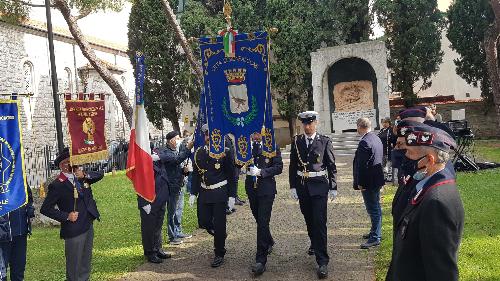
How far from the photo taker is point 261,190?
23.2 feet

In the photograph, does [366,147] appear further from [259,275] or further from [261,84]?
[259,275]

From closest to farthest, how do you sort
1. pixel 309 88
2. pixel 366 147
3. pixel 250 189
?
pixel 250 189 → pixel 366 147 → pixel 309 88

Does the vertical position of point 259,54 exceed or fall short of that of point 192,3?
it falls short

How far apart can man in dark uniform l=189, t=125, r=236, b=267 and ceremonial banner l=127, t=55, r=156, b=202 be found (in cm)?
76

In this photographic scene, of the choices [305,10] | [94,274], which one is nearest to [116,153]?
[305,10]

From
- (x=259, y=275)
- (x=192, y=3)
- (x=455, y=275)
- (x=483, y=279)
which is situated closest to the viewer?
(x=455, y=275)

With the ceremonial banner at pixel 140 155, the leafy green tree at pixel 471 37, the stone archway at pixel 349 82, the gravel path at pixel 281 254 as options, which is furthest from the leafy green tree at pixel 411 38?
the ceremonial banner at pixel 140 155

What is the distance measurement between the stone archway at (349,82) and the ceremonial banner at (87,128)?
18.4 meters

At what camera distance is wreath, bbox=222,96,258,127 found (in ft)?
24.1

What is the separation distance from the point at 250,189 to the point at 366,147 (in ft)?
6.82

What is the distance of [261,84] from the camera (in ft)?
24.1

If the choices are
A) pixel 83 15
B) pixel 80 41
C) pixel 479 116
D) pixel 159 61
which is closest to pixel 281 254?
pixel 80 41

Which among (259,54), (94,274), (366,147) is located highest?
(259,54)

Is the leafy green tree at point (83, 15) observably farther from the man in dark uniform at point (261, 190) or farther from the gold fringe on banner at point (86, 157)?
the man in dark uniform at point (261, 190)
